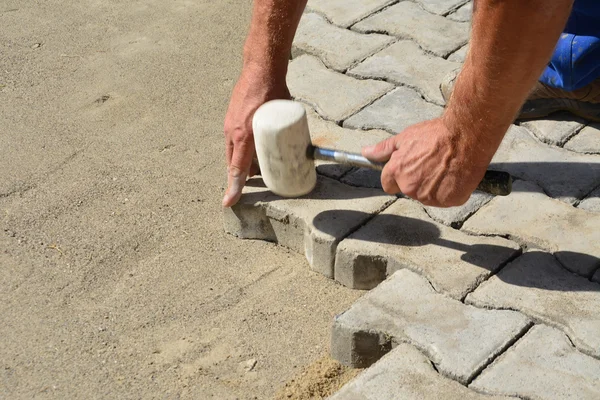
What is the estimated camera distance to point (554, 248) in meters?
2.80

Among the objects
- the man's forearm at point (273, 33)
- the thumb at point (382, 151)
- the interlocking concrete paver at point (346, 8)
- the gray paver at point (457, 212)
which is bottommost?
the gray paver at point (457, 212)

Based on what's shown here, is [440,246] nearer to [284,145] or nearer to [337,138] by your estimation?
[284,145]

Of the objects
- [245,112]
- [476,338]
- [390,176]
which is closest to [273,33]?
[245,112]

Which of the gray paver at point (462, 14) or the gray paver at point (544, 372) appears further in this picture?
the gray paver at point (462, 14)

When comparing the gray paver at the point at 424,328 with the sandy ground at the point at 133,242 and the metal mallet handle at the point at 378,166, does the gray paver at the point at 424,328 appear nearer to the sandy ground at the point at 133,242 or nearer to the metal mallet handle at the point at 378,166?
the sandy ground at the point at 133,242

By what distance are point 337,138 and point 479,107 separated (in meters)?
0.99

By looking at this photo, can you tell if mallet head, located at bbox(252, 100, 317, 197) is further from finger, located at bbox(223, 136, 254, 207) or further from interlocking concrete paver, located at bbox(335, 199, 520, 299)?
interlocking concrete paver, located at bbox(335, 199, 520, 299)

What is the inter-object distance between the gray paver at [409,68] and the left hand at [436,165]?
101cm

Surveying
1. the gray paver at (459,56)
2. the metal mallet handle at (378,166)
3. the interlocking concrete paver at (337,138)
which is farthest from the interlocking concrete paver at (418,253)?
the gray paver at (459,56)

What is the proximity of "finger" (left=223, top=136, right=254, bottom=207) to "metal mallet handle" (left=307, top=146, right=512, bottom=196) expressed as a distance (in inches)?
9.4

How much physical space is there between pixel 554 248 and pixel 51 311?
1.67m

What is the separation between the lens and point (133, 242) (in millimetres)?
3193

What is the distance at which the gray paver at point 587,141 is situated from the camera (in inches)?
129

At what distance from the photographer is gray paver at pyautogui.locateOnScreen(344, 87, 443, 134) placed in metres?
3.44
